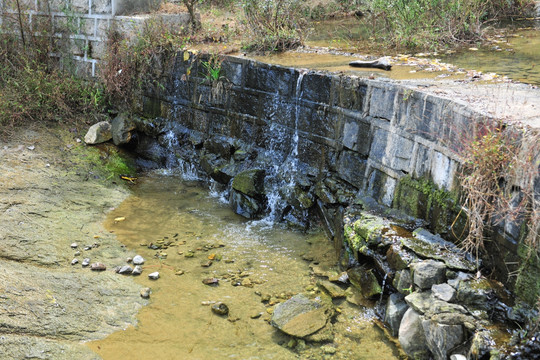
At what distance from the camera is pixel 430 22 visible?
838cm

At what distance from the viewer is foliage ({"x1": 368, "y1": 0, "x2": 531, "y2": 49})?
8.23 m

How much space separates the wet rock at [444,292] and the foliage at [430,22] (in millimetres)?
4907

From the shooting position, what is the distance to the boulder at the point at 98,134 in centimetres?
812

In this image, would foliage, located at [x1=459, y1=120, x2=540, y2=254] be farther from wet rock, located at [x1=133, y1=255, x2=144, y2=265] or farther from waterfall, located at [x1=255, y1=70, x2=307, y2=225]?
wet rock, located at [x1=133, y1=255, x2=144, y2=265]

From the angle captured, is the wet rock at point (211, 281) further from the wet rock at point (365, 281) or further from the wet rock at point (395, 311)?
the wet rock at point (395, 311)

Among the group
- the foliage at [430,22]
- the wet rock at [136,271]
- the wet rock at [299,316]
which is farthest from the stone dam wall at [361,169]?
the foliage at [430,22]

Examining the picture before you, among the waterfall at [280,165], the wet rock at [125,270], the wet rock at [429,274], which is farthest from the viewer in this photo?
the waterfall at [280,165]

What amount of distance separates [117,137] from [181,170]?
1.16 meters

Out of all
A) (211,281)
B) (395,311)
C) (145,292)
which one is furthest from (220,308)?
(395,311)

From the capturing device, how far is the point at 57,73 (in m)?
9.02

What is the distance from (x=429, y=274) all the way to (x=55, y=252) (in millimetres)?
3801

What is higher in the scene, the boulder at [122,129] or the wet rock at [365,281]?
the boulder at [122,129]

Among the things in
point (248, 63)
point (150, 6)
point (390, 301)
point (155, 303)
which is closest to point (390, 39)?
point (248, 63)

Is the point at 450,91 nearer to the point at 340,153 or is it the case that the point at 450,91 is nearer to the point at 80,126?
the point at 340,153
